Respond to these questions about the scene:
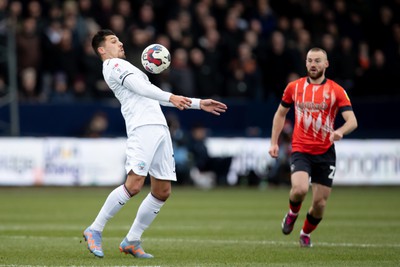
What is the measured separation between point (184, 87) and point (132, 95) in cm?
1449

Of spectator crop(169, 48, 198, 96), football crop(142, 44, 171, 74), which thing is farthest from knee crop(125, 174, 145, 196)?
spectator crop(169, 48, 198, 96)

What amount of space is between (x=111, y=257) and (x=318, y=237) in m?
3.59

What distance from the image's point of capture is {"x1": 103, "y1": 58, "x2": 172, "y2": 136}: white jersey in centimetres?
992

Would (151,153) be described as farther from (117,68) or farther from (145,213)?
(117,68)

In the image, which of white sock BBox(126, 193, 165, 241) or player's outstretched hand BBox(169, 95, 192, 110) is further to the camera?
white sock BBox(126, 193, 165, 241)

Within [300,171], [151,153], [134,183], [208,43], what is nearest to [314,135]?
[300,171]

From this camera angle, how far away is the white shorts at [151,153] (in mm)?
9930

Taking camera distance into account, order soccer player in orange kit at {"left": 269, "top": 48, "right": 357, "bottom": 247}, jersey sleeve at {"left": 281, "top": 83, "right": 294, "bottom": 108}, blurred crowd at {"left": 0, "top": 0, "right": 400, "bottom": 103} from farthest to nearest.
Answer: blurred crowd at {"left": 0, "top": 0, "right": 400, "bottom": 103}, jersey sleeve at {"left": 281, "top": 83, "right": 294, "bottom": 108}, soccer player in orange kit at {"left": 269, "top": 48, "right": 357, "bottom": 247}

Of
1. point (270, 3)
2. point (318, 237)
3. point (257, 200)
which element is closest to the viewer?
point (318, 237)

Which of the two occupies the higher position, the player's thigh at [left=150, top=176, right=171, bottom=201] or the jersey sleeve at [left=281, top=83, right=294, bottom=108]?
the jersey sleeve at [left=281, top=83, right=294, bottom=108]

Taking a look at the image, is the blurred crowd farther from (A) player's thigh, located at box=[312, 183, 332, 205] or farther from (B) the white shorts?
(B) the white shorts

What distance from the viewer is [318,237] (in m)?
12.6

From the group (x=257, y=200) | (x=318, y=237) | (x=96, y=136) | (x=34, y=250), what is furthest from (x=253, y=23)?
(x=34, y=250)

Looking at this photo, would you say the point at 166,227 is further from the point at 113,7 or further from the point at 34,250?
the point at 113,7
